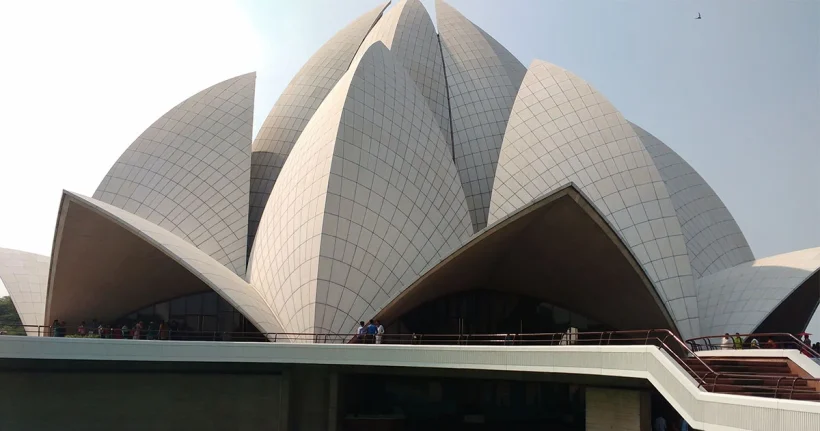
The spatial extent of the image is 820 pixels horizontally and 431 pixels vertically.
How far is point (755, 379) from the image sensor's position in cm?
1070

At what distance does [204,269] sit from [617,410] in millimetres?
12960

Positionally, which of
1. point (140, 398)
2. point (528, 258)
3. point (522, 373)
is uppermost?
point (528, 258)

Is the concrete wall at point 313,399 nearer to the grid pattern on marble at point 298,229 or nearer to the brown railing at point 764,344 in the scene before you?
the grid pattern on marble at point 298,229

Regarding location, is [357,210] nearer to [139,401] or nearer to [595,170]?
[139,401]

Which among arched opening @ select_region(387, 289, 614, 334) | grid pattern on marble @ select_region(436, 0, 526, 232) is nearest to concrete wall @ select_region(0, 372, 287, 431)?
arched opening @ select_region(387, 289, 614, 334)

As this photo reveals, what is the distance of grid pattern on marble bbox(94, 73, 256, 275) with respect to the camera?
86.5 feet

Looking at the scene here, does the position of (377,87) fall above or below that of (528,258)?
above

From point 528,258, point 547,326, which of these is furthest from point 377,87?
point 547,326

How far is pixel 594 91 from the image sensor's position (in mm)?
26031

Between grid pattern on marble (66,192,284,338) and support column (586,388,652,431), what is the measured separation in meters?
9.90

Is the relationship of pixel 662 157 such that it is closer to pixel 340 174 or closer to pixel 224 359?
pixel 340 174

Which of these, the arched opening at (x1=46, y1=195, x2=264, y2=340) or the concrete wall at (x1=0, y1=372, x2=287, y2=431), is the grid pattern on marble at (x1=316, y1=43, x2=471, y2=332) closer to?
the concrete wall at (x1=0, y1=372, x2=287, y2=431)

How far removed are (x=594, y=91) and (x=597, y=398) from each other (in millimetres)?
15343

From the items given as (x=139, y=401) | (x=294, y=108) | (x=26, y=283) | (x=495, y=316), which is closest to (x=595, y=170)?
(x=495, y=316)
